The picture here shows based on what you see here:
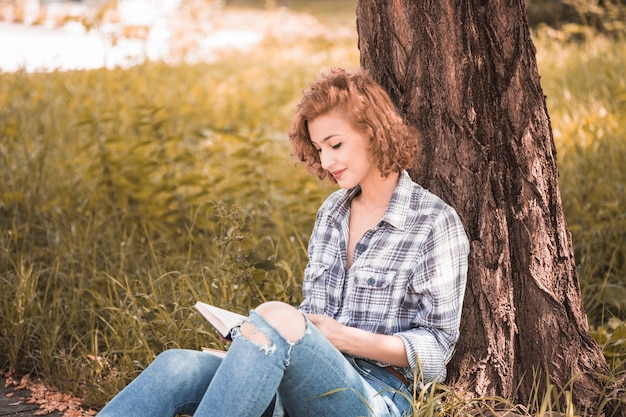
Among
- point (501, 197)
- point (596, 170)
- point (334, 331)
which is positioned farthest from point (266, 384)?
point (596, 170)

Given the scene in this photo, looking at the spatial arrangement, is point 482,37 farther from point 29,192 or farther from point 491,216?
point 29,192

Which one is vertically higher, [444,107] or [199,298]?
[444,107]

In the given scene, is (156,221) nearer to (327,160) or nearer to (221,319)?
(327,160)

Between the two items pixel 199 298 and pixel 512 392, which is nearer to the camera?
pixel 512 392

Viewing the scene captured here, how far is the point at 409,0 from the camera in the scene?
2.60 m

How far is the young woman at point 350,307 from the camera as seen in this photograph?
2121mm

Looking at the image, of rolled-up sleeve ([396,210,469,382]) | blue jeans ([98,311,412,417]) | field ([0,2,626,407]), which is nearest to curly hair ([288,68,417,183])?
rolled-up sleeve ([396,210,469,382])

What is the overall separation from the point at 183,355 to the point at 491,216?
1019 mm

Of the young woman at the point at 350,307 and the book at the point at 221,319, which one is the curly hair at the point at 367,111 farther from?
the book at the point at 221,319

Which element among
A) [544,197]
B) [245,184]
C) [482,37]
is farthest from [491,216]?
[245,184]

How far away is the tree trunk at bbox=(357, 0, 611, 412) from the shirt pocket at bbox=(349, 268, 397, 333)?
0.32 meters

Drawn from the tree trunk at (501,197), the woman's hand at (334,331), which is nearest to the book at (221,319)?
the woman's hand at (334,331)

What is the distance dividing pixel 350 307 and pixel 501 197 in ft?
1.92

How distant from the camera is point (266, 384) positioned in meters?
2.09
